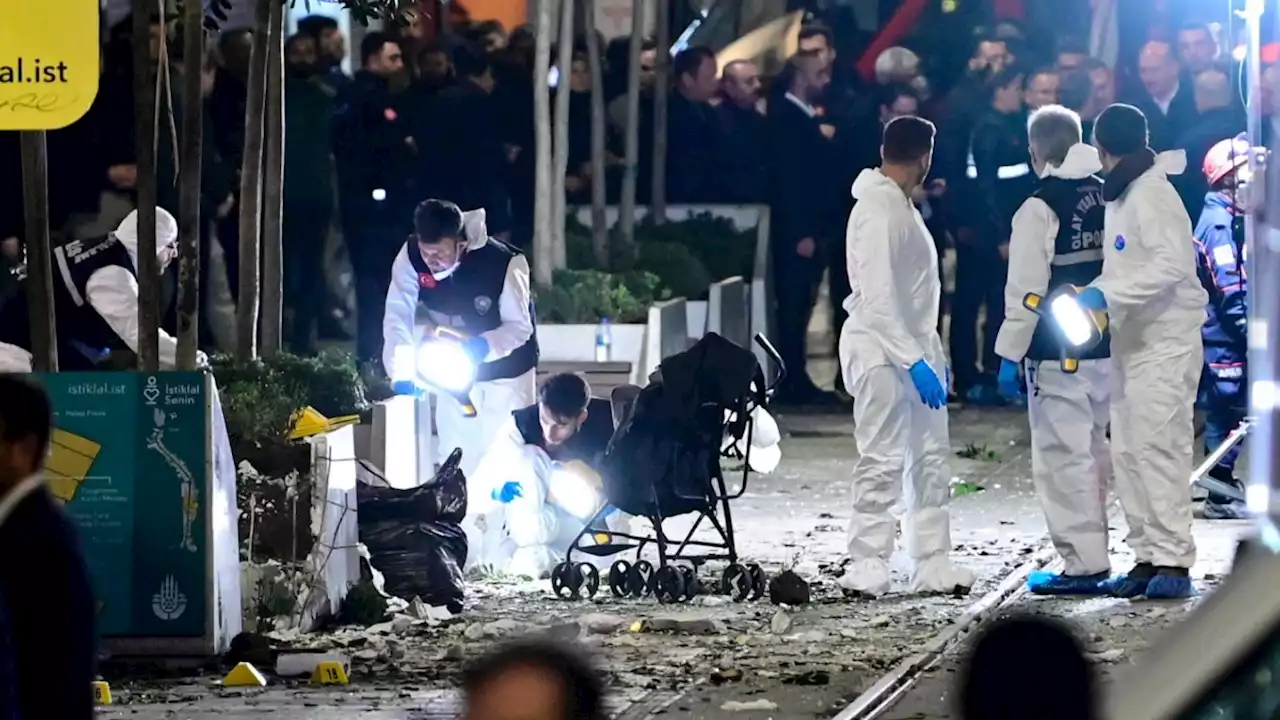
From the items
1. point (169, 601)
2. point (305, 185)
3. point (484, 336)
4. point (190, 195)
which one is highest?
point (305, 185)

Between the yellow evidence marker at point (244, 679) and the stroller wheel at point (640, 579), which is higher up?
the stroller wheel at point (640, 579)

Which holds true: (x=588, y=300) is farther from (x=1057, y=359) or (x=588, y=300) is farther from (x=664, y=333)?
(x=1057, y=359)

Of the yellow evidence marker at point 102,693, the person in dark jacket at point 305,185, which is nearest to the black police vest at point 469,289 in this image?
the yellow evidence marker at point 102,693

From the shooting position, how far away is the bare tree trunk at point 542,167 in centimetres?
1731

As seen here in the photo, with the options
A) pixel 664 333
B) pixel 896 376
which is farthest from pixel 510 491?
pixel 664 333

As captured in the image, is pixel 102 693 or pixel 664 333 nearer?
pixel 102 693

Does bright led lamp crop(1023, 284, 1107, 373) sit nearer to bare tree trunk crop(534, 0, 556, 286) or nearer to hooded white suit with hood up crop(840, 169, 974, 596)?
hooded white suit with hood up crop(840, 169, 974, 596)

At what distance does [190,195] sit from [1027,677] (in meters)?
7.92

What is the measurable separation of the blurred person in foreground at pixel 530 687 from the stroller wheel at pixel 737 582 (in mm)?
7344

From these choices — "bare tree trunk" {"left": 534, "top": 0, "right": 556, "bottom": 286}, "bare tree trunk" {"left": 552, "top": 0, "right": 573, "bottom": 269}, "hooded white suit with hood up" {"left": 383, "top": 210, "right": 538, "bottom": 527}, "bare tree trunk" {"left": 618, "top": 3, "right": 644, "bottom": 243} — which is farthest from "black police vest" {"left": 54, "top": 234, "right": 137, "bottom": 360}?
"bare tree trunk" {"left": 618, "top": 3, "right": 644, "bottom": 243}

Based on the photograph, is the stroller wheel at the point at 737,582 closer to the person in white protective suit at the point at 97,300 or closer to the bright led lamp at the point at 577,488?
the bright led lamp at the point at 577,488

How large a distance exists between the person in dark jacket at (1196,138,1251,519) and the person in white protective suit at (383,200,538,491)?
3808 millimetres

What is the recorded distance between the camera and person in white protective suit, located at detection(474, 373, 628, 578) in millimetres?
11297

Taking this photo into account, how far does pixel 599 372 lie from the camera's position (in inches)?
591
